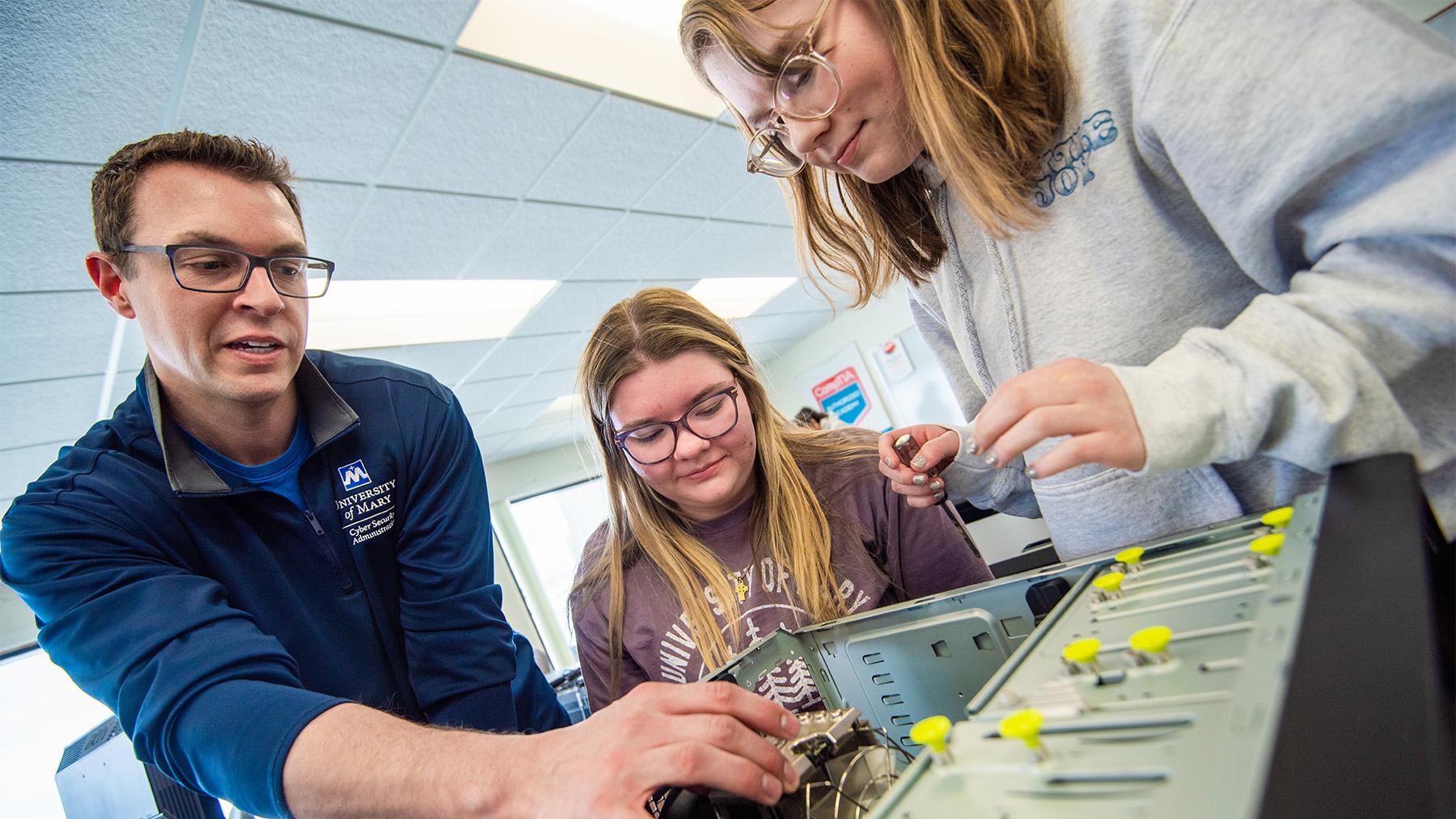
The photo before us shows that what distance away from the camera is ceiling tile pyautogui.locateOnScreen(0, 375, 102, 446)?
2.85 metres

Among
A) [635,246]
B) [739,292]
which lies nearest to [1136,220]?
[635,246]

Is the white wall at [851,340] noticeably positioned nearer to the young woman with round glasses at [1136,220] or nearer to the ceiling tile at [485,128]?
the ceiling tile at [485,128]

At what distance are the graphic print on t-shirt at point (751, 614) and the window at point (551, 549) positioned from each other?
538 centimetres

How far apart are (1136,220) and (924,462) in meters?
0.31

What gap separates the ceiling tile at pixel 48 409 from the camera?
285cm

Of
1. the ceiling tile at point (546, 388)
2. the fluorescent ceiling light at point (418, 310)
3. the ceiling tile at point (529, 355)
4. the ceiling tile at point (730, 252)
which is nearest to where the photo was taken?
the fluorescent ceiling light at point (418, 310)

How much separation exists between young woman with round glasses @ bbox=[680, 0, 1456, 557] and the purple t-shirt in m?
0.16

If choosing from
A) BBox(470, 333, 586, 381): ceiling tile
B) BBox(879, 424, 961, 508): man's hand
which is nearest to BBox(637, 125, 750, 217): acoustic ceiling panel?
BBox(470, 333, 586, 381): ceiling tile

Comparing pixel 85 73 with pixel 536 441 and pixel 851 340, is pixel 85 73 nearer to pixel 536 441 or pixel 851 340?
pixel 536 441

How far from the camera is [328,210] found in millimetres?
2445

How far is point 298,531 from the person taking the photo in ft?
3.76

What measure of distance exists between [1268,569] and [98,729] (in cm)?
237

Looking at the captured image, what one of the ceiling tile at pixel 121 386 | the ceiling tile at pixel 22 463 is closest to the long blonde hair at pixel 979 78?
the ceiling tile at pixel 121 386

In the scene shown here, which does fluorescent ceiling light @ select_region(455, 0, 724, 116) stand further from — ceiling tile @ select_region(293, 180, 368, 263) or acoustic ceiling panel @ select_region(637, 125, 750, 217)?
ceiling tile @ select_region(293, 180, 368, 263)
